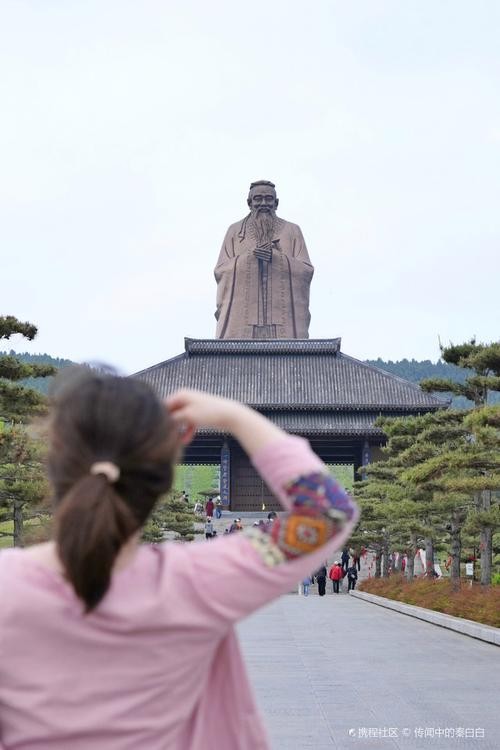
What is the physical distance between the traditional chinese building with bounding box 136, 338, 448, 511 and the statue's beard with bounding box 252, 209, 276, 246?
5.44 m

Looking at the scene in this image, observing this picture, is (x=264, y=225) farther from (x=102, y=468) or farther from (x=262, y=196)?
(x=102, y=468)

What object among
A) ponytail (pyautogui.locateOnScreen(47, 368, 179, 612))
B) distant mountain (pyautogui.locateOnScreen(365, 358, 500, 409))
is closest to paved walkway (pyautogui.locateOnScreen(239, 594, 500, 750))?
ponytail (pyautogui.locateOnScreen(47, 368, 179, 612))

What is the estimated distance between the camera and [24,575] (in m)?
1.60

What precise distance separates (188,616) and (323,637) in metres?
12.1

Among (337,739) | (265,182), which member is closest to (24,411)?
(337,739)

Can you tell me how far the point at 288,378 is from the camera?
46.3 m

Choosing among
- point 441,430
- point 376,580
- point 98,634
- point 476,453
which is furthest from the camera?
point 376,580

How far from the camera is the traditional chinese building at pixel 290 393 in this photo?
1715 inches

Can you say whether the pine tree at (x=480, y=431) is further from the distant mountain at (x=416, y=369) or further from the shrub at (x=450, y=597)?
the distant mountain at (x=416, y=369)

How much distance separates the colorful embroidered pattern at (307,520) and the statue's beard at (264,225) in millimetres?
47774

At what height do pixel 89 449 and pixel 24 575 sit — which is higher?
pixel 89 449

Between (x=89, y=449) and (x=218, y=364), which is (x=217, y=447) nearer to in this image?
(x=218, y=364)

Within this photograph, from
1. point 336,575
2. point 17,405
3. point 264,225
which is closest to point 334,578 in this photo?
point 336,575

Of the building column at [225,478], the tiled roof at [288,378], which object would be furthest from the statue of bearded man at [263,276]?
the building column at [225,478]
